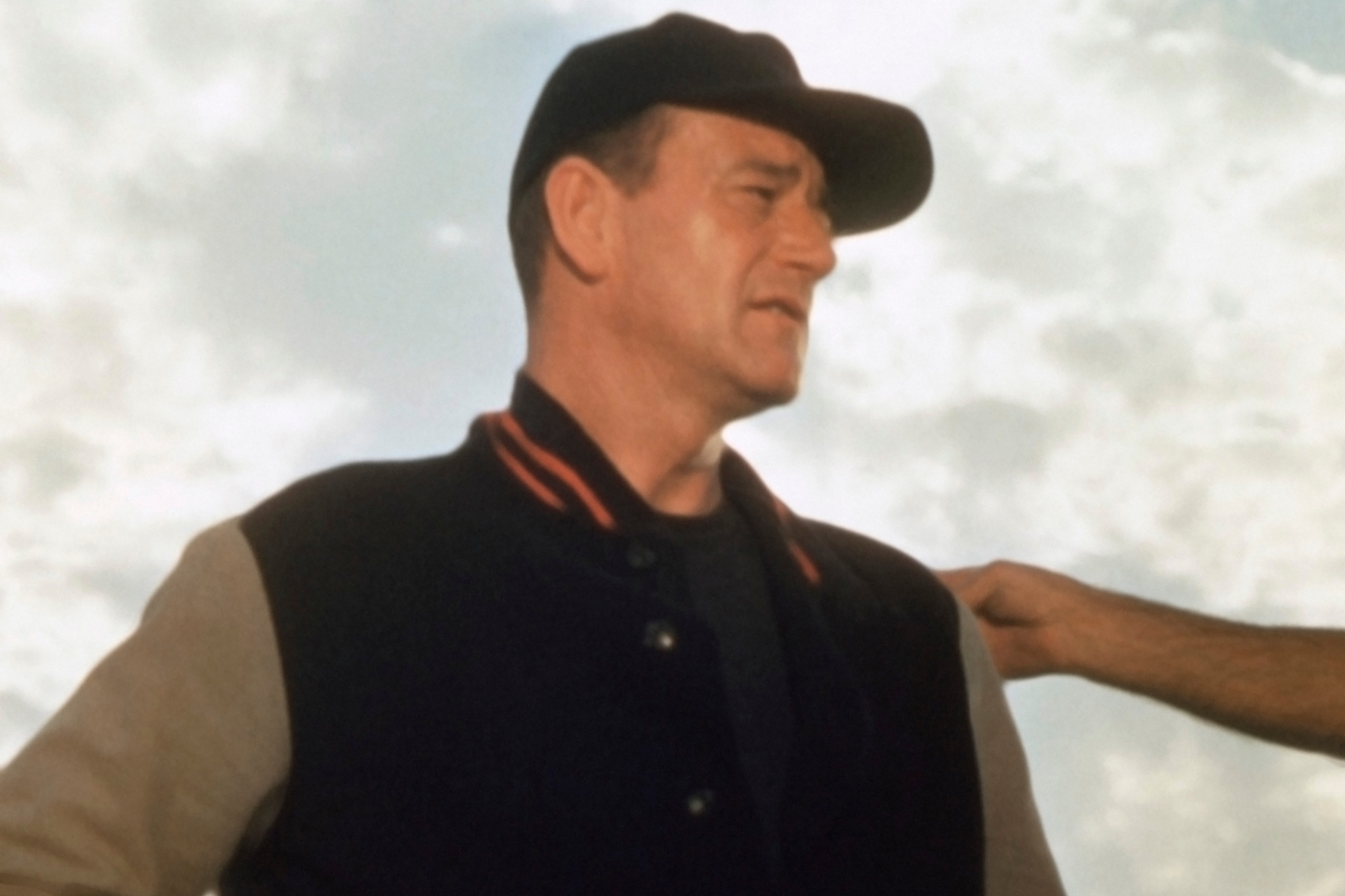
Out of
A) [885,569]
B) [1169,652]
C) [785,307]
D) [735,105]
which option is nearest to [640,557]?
[785,307]

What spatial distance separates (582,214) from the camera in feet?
9.98

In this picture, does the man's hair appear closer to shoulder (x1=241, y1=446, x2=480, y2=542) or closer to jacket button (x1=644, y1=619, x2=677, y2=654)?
shoulder (x1=241, y1=446, x2=480, y2=542)

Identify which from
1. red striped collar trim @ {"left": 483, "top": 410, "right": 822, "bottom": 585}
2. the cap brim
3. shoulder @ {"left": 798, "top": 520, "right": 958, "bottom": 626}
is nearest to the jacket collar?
red striped collar trim @ {"left": 483, "top": 410, "right": 822, "bottom": 585}

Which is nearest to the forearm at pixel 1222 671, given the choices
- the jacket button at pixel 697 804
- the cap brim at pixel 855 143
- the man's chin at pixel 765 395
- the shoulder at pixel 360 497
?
the cap brim at pixel 855 143

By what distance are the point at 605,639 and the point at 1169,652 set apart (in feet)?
6.64

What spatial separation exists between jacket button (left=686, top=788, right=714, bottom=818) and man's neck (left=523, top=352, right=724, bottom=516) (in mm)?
617

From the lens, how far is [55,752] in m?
2.28

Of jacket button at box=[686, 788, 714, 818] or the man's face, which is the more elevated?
the man's face

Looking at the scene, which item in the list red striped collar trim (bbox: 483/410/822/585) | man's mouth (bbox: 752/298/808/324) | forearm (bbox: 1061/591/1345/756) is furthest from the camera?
forearm (bbox: 1061/591/1345/756)

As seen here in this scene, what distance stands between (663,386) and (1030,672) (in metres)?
1.44

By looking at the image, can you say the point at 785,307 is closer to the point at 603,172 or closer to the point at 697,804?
the point at 603,172

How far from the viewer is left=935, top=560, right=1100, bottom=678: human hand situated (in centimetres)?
375

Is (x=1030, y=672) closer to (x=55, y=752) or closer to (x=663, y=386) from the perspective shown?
(x=663, y=386)

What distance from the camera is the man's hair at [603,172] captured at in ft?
9.84
